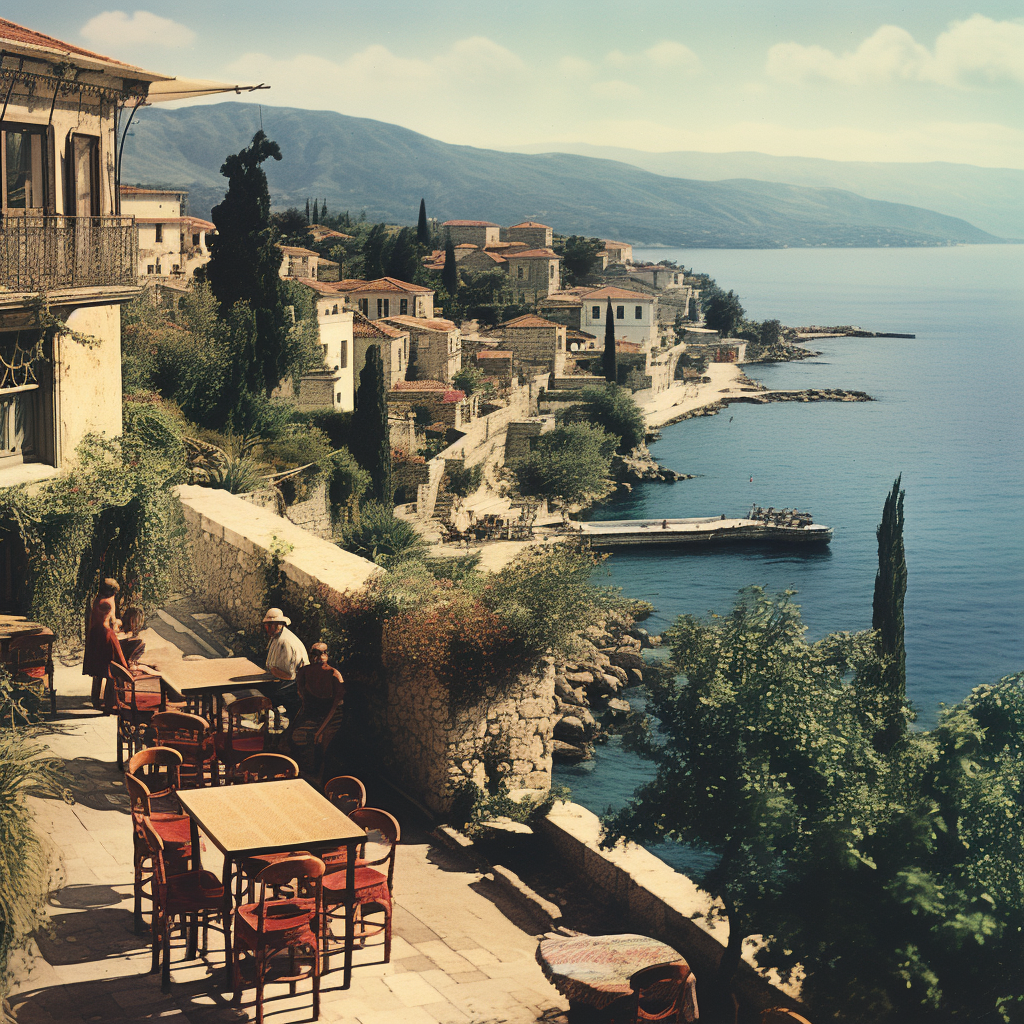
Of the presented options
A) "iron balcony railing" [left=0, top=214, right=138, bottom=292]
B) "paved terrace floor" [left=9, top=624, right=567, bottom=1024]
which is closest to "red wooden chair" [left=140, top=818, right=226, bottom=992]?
"paved terrace floor" [left=9, top=624, right=567, bottom=1024]

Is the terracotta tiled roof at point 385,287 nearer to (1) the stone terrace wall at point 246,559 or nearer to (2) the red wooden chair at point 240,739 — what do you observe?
(1) the stone terrace wall at point 246,559

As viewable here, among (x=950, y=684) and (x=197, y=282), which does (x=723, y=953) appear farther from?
(x=197, y=282)

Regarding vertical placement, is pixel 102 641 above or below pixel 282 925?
above

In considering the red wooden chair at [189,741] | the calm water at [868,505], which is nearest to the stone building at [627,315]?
the calm water at [868,505]

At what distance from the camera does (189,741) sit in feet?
26.0

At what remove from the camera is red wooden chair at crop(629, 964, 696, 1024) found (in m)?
6.04

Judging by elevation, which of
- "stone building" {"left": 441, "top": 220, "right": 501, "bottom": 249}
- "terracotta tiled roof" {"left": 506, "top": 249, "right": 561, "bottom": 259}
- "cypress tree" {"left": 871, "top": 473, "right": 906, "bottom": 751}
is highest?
"stone building" {"left": 441, "top": 220, "right": 501, "bottom": 249}

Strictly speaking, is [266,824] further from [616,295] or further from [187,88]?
[616,295]

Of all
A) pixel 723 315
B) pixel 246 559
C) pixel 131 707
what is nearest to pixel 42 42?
pixel 246 559

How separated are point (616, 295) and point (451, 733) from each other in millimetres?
86708

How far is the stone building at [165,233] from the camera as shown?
6562 centimetres

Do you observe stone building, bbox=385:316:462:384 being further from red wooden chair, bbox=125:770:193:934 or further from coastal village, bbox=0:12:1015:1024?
red wooden chair, bbox=125:770:193:934

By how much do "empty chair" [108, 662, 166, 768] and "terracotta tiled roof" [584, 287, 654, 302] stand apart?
85140mm

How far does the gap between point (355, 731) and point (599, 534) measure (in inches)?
1662
